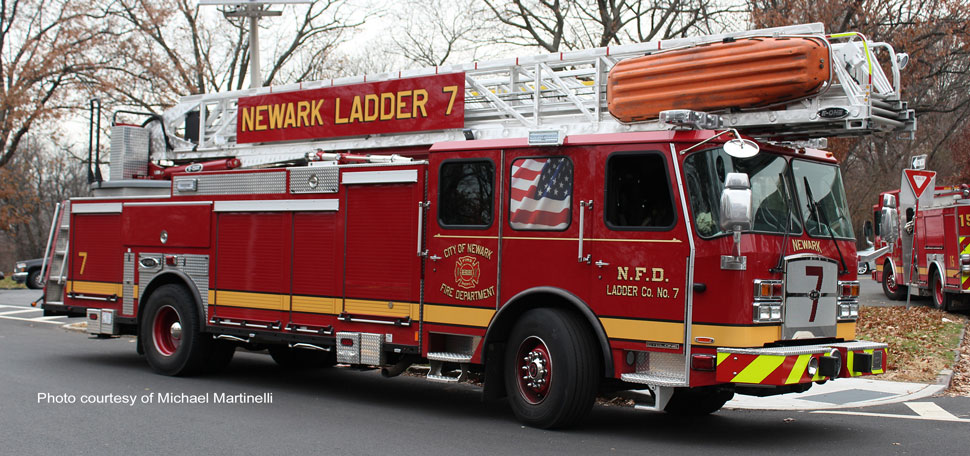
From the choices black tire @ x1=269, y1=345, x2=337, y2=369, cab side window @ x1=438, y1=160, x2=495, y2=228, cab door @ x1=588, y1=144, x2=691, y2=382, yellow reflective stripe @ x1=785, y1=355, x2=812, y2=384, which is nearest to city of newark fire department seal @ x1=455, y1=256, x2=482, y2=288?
cab side window @ x1=438, y1=160, x2=495, y2=228

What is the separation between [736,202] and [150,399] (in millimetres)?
6082

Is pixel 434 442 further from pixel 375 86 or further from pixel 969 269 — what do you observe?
pixel 969 269

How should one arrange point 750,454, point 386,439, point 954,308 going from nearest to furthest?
point 750,454
point 386,439
point 954,308

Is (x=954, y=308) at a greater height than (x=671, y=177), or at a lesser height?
lesser

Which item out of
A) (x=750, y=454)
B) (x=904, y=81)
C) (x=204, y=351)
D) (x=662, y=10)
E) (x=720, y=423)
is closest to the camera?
(x=750, y=454)

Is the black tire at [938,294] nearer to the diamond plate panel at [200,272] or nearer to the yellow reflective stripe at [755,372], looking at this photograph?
the yellow reflective stripe at [755,372]

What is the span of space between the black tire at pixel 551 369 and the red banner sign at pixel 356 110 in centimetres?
243

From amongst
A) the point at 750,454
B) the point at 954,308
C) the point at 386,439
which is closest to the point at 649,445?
the point at 750,454

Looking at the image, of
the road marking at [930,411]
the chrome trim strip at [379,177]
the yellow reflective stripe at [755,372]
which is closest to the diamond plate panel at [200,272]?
the chrome trim strip at [379,177]

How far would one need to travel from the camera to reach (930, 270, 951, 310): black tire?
759 inches

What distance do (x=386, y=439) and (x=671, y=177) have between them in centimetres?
307

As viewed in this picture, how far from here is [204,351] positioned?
35.9 ft

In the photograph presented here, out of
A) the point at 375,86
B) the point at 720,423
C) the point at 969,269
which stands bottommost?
the point at 720,423

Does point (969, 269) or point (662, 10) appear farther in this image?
point (662, 10)
